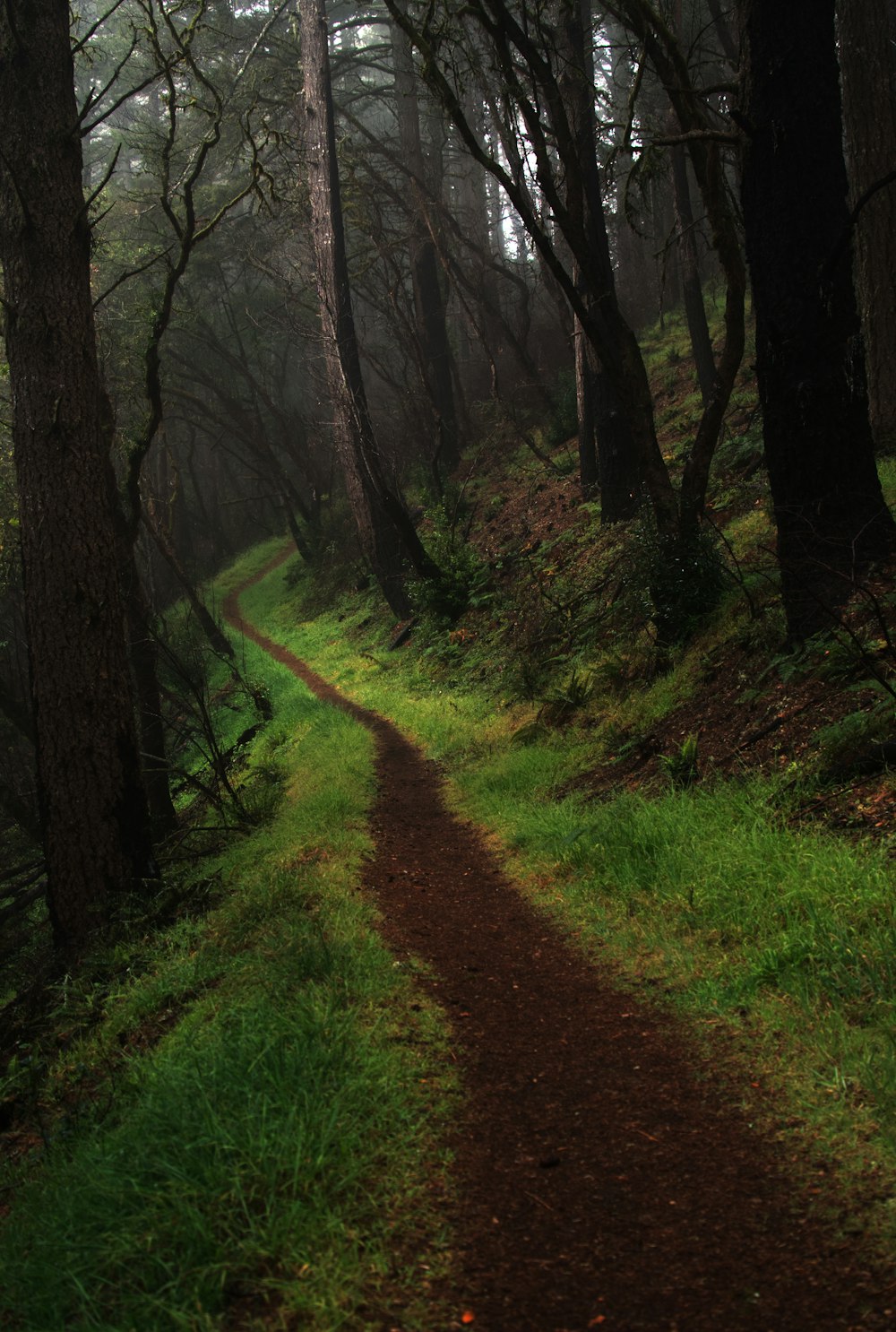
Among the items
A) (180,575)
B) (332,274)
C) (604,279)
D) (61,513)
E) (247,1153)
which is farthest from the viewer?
(332,274)

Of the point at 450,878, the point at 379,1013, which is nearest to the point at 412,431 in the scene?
the point at 450,878

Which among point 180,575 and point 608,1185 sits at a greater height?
point 180,575

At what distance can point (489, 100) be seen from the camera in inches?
348

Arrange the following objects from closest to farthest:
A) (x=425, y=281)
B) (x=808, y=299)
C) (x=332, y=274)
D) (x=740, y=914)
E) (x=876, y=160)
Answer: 1. (x=740, y=914)
2. (x=808, y=299)
3. (x=876, y=160)
4. (x=332, y=274)
5. (x=425, y=281)

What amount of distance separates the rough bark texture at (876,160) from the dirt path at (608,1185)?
797 cm

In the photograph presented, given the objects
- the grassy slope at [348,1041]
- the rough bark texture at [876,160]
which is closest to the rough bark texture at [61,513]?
the grassy slope at [348,1041]

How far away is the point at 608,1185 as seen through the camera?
300 cm

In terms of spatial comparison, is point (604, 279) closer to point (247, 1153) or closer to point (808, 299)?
point (808, 299)

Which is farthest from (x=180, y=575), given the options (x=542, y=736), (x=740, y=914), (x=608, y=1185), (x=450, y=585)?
(x=608, y=1185)

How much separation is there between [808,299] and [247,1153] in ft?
19.2

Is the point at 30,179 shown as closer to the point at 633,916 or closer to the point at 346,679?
the point at 633,916

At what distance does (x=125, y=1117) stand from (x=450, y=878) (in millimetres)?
3154

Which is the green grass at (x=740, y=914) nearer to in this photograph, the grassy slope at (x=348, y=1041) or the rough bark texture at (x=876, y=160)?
the grassy slope at (x=348, y=1041)

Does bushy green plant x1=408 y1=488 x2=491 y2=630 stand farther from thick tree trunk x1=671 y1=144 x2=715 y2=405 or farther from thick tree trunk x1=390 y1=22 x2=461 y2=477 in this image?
thick tree trunk x1=390 y1=22 x2=461 y2=477
